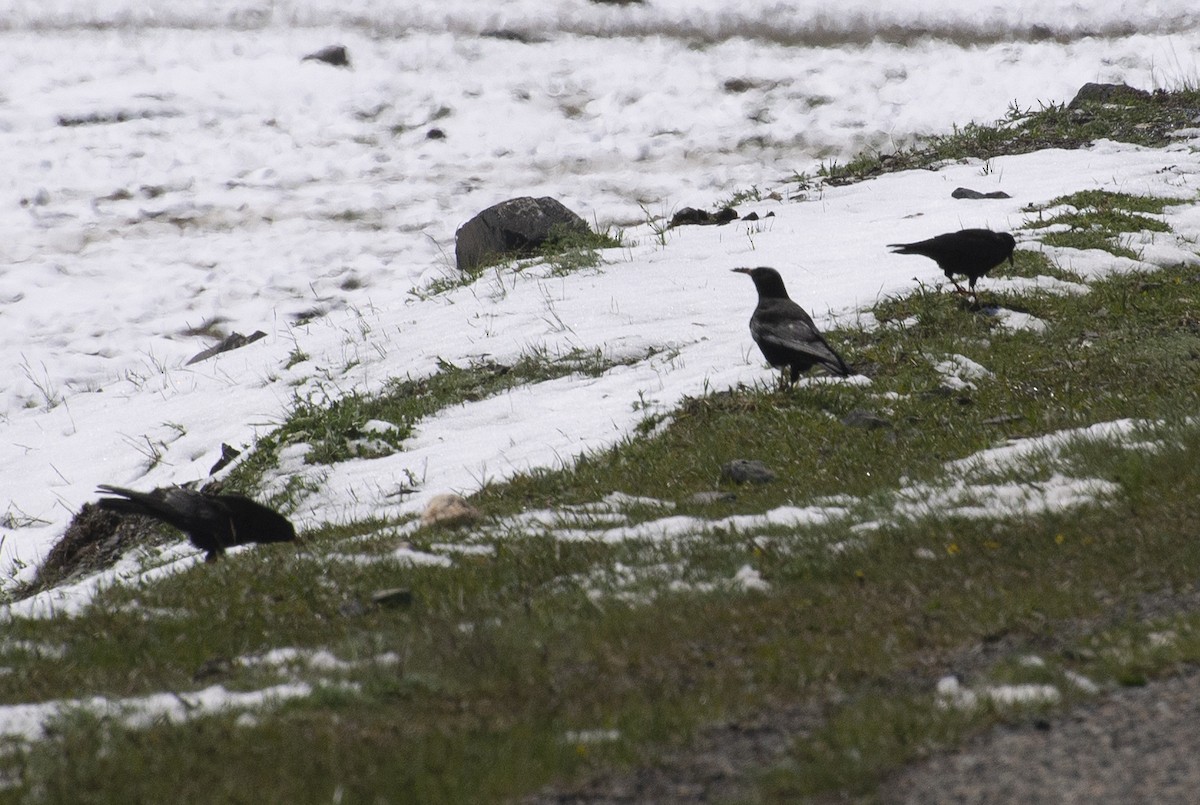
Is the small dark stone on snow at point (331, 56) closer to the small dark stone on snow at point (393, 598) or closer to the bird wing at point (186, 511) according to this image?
the bird wing at point (186, 511)

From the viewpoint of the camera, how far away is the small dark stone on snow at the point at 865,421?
8.20 metres

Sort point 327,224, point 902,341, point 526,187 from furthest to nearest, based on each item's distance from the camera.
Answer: point 526,187
point 327,224
point 902,341

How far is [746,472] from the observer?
7.42 metres

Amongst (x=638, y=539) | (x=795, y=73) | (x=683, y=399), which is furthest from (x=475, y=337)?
(x=795, y=73)

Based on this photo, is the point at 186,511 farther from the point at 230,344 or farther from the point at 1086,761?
the point at 230,344

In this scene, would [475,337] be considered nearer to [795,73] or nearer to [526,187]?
[526,187]

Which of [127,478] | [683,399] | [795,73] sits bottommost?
[127,478]

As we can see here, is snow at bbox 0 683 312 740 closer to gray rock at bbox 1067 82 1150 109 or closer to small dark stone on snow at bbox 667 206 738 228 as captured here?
small dark stone on snow at bbox 667 206 738 228

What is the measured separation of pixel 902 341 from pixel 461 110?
51.7 ft

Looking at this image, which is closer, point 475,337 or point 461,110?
point 475,337

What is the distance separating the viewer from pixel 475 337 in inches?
476

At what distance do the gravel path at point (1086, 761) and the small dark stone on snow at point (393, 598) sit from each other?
8.84 feet

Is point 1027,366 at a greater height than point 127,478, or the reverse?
point 1027,366

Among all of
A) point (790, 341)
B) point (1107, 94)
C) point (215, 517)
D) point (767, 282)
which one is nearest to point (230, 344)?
point (767, 282)
